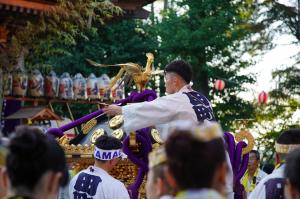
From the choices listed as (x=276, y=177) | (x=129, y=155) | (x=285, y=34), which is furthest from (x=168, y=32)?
(x=276, y=177)

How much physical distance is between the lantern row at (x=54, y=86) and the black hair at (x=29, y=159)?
1020 cm

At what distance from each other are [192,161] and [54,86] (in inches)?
487

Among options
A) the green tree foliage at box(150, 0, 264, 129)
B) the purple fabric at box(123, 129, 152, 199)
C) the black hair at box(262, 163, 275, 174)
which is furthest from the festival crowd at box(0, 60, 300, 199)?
the green tree foliage at box(150, 0, 264, 129)

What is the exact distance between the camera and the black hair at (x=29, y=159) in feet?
8.91

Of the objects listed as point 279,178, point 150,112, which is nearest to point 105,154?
point 150,112

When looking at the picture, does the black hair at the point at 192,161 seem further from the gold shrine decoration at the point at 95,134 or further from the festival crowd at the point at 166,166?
the gold shrine decoration at the point at 95,134

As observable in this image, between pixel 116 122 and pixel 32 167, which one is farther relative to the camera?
pixel 116 122

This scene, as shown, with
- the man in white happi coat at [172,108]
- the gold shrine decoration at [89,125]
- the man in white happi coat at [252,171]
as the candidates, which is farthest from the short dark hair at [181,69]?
the man in white happi coat at [252,171]

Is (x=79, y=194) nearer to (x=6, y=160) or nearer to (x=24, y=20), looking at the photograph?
(x=6, y=160)

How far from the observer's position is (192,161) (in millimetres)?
2590

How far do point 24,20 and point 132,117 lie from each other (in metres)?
6.70

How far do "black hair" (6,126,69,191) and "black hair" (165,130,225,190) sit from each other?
1.55ft

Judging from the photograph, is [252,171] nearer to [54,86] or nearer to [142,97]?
[142,97]

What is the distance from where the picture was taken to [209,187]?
2629mm
